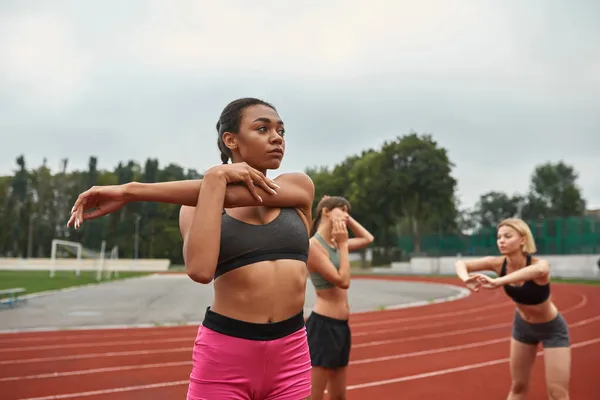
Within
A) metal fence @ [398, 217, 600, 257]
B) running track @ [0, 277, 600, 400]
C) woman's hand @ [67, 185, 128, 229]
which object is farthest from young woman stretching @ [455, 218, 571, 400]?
metal fence @ [398, 217, 600, 257]

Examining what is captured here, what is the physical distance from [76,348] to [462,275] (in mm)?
7184

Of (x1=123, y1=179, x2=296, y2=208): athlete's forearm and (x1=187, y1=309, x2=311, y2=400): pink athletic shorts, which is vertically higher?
(x1=123, y1=179, x2=296, y2=208): athlete's forearm

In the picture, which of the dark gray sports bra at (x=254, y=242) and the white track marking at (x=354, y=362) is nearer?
the dark gray sports bra at (x=254, y=242)

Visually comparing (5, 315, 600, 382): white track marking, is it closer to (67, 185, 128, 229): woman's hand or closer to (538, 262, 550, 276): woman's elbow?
(538, 262, 550, 276): woman's elbow

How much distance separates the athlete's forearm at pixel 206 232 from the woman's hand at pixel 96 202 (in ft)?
0.85

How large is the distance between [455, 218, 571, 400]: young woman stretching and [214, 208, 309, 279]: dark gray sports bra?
2.50 metres

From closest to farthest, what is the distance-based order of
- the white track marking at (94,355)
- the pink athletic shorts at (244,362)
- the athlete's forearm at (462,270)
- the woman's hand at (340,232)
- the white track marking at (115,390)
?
the pink athletic shorts at (244,362), the woman's hand at (340,232), the athlete's forearm at (462,270), the white track marking at (115,390), the white track marking at (94,355)

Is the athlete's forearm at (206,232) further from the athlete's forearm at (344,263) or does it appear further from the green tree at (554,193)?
the green tree at (554,193)

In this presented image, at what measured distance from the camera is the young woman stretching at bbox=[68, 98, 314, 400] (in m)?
1.77

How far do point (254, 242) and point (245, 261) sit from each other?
0.07 metres

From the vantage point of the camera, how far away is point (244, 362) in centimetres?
184

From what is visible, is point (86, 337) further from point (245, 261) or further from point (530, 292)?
point (245, 261)

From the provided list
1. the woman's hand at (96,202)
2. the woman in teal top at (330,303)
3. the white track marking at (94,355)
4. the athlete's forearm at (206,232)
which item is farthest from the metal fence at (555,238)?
the woman's hand at (96,202)

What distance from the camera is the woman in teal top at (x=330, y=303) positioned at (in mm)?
3660
